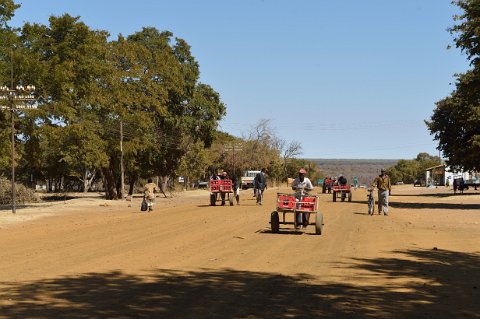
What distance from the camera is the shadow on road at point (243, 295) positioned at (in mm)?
7320

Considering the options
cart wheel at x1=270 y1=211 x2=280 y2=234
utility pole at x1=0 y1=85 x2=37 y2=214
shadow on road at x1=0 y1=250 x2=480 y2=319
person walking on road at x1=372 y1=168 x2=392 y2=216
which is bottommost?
shadow on road at x1=0 y1=250 x2=480 y2=319

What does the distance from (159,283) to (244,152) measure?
103793 mm

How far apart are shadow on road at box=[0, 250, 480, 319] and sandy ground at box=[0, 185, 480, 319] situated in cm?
1

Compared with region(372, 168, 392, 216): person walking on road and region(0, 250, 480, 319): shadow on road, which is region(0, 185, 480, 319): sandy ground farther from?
region(372, 168, 392, 216): person walking on road

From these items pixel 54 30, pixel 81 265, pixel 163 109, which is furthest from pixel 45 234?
pixel 163 109

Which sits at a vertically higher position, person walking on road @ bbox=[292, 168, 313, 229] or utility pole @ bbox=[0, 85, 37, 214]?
utility pole @ bbox=[0, 85, 37, 214]

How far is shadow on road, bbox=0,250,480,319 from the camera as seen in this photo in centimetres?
732

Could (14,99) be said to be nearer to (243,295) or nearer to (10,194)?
(10,194)

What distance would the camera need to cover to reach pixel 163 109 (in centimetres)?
5012

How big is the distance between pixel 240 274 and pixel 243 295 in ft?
5.95

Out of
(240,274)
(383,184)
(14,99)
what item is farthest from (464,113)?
(240,274)

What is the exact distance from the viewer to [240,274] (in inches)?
402

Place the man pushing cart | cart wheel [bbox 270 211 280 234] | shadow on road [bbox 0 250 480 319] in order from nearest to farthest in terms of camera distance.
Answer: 1. shadow on road [bbox 0 250 480 319]
2. the man pushing cart
3. cart wheel [bbox 270 211 280 234]

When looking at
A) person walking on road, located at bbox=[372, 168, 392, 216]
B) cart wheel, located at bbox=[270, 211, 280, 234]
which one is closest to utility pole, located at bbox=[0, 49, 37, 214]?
person walking on road, located at bbox=[372, 168, 392, 216]
